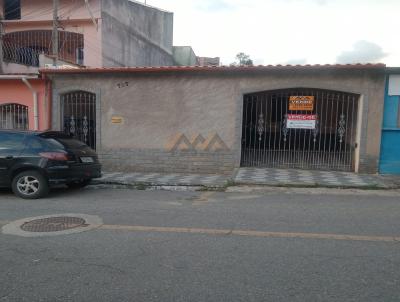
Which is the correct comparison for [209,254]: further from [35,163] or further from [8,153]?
[8,153]

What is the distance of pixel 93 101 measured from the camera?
12.1 m

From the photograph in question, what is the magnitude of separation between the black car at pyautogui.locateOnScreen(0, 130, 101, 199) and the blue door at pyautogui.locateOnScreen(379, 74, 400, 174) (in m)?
8.43

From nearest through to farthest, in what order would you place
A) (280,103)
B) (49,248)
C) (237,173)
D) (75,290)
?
(75,290) < (49,248) < (237,173) < (280,103)

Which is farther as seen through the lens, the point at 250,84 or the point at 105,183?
the point at 250,84

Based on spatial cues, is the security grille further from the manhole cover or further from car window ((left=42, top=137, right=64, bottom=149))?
the manhole cover

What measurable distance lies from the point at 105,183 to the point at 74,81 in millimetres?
4113

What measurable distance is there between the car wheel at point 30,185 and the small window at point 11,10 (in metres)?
16.9

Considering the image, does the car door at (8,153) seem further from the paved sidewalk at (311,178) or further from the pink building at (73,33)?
the pink building at (73,33)

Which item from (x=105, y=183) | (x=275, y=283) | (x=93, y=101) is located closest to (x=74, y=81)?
(x=93, y=101)

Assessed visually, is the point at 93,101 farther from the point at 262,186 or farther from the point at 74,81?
the point at 262,186

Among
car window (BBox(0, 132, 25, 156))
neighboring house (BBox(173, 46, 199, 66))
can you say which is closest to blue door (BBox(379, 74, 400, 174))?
car window (BBox(0, 132, 25, 156))

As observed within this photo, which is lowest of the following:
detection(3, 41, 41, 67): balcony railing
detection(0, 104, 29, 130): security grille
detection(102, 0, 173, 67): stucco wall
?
detection(0, 104, 29, 130): security grille

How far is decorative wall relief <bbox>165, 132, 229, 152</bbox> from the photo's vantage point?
1133 centimetres

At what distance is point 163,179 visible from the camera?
1020 cm
